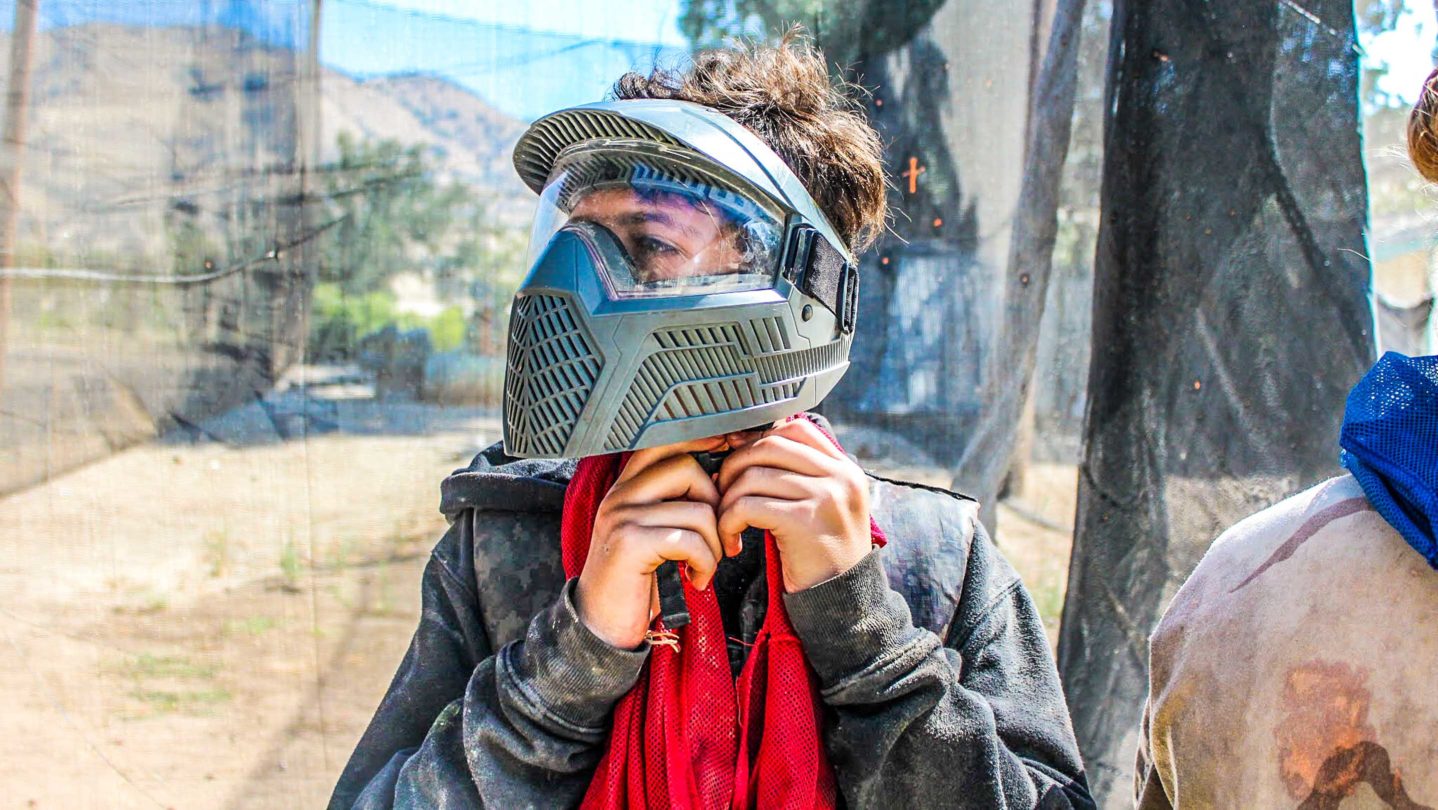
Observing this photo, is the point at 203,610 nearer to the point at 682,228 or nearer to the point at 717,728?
the point at 717,728

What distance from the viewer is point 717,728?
150 cm

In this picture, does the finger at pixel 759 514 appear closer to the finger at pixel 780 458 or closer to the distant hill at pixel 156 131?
the finger at pixel 780 458

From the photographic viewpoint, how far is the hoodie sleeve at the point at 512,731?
1.42 meters

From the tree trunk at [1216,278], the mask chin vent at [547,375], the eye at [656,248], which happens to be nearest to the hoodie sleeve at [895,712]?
the mask chin vent at [547,375]

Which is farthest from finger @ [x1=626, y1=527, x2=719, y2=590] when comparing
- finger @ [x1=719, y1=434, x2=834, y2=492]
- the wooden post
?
the wooden post

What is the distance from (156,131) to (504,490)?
2469mm

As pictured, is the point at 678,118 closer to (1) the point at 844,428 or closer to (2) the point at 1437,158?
(2) the point at 1437,158

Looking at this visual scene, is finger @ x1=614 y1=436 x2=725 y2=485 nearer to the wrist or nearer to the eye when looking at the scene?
the wrist

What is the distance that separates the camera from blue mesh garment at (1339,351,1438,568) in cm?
105

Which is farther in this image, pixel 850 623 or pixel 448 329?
pixel 448 329

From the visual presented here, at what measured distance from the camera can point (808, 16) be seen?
3.57 m

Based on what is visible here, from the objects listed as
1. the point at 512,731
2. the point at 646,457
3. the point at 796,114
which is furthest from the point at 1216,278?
the point at 512,731

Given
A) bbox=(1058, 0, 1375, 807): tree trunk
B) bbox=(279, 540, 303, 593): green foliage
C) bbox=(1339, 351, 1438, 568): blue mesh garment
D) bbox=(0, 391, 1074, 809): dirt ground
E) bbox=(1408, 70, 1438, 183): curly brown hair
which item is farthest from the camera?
bbox=(279, 540, 303, 593): green foliage

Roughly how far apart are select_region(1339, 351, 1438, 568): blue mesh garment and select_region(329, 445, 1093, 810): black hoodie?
0.57m
